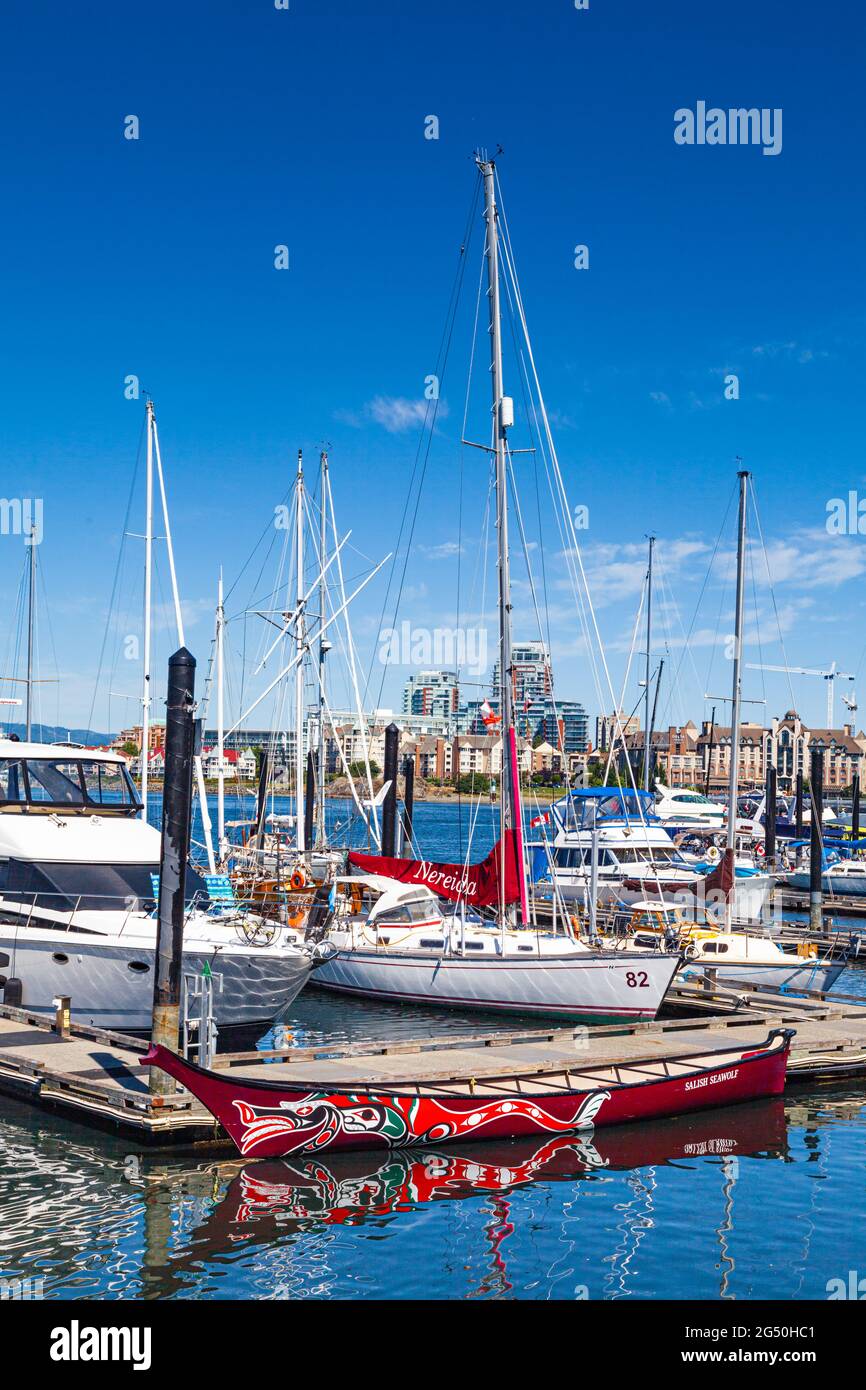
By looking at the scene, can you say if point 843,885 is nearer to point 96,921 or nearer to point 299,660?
point 299,660

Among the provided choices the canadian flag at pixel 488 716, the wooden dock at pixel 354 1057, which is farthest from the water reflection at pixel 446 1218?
the canadian flag at pixel 488 716

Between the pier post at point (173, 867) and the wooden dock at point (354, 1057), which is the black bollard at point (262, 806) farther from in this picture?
the pier post at point (173, 867)

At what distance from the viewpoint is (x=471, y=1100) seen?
62.7 ft

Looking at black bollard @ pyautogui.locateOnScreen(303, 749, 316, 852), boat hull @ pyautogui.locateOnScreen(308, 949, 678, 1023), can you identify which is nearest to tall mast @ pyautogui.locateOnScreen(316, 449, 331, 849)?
black bollard @ pyautogui.locateOnScreen(303, 749, 316, 852)

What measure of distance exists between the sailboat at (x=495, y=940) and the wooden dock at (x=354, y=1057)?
109 inches

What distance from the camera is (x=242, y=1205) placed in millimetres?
16422

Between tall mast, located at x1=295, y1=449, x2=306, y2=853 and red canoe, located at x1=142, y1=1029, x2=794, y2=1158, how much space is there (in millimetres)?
19662

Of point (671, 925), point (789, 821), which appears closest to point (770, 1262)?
point (671, 925)

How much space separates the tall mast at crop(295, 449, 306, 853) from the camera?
132ft

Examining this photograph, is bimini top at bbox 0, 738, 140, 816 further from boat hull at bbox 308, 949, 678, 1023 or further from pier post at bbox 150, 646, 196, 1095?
pier post at bbox 150, 646, 196, 1095

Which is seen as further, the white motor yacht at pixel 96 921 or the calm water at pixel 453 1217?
the white motor yacht at pixel 96 921

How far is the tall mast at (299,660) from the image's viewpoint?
40.3 m

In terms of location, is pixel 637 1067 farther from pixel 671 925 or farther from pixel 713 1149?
pixel 671 925
